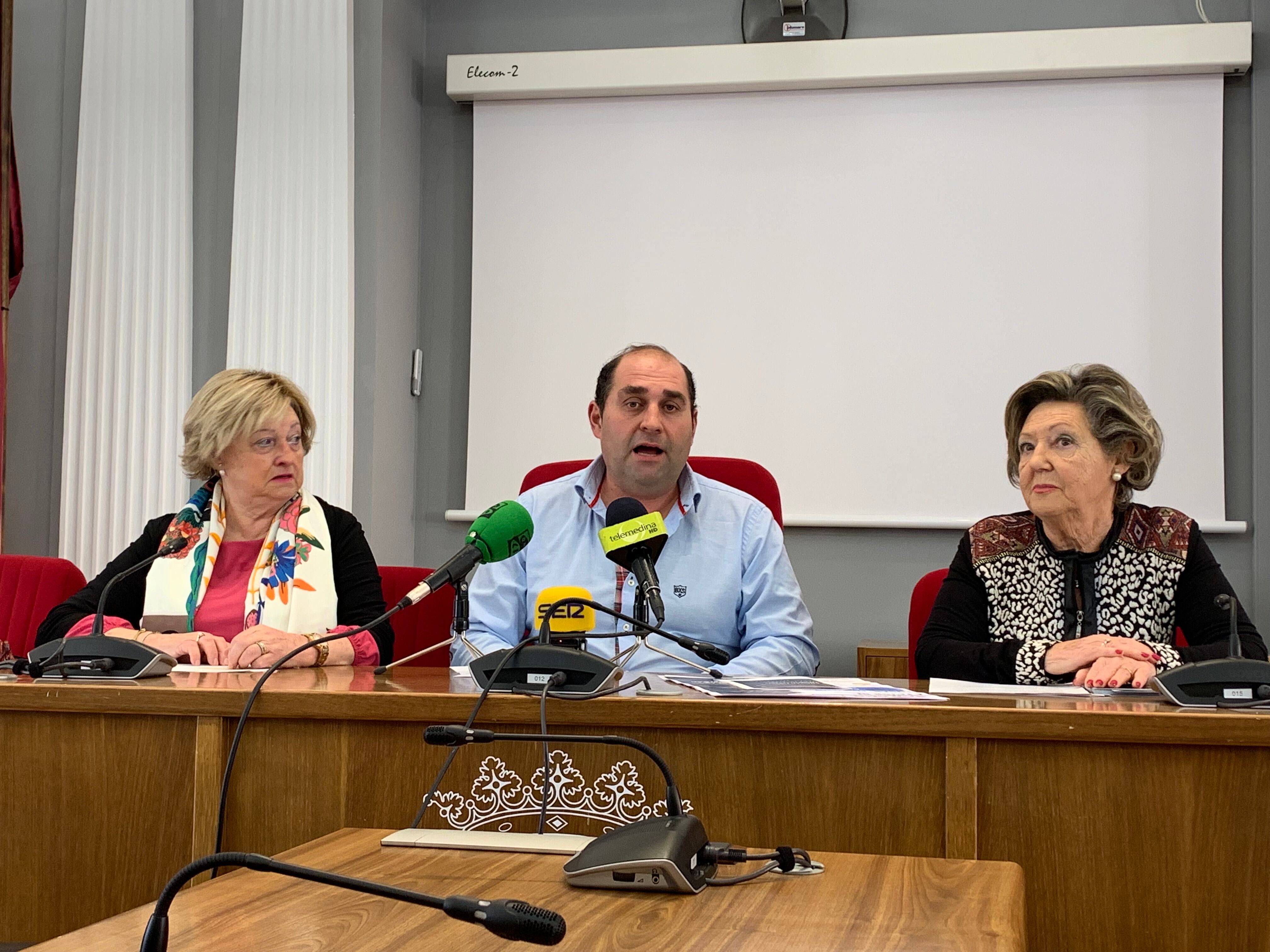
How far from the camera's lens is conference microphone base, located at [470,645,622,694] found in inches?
52.5

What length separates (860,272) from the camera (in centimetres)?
357

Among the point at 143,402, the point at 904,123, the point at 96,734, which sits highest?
the point at 904,123

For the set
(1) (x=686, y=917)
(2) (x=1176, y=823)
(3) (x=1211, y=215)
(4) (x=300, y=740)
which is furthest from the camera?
(3) (x=1211, y=215)

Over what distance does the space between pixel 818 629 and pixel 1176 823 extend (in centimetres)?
246


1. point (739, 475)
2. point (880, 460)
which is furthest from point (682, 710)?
point (880, 460)

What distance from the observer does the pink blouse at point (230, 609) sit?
207 cm

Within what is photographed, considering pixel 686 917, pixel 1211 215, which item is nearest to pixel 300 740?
pixel 686 917

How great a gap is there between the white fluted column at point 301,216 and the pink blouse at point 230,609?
3.28ft

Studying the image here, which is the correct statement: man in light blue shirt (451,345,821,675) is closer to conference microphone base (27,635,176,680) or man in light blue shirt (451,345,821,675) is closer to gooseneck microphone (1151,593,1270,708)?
conference microphone base (27,635,176,680)

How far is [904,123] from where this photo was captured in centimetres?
357

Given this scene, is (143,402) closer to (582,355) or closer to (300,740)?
(582,355)

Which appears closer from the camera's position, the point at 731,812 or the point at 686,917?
the point at 686,917

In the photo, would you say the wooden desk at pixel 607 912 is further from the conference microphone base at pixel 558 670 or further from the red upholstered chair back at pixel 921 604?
the red upholstered chair back at pixel 921 604

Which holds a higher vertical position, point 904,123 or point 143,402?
point 904,123
